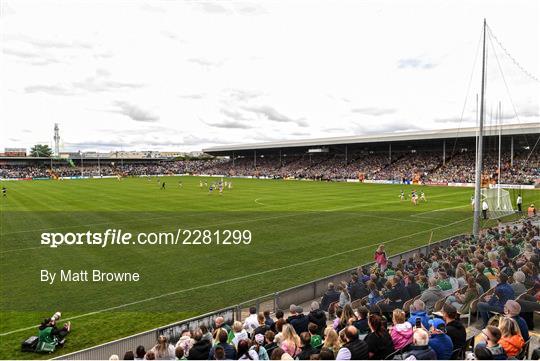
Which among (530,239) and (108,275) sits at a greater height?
(530,239)

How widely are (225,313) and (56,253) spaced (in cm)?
1306

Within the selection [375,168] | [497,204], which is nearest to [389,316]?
[497,204]

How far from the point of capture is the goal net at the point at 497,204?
28.2m

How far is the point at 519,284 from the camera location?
8.86 m

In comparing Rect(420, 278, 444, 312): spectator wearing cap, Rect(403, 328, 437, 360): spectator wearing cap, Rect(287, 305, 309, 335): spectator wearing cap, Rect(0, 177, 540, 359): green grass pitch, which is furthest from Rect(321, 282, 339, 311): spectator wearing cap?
Rect(403, 328, 437, 360): spectator wearing cap

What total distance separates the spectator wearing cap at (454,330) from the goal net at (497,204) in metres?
24.5

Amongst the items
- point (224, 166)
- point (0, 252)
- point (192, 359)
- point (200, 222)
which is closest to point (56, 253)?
point (0, 252)

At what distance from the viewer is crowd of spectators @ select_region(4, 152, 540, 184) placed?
56.4 m

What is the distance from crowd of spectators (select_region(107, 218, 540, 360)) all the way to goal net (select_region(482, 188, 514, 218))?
16.7 m

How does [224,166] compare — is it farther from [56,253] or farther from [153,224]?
[56,253]

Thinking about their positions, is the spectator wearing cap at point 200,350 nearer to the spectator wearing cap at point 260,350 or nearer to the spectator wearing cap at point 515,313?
the spectator wearing cap at point 260,350

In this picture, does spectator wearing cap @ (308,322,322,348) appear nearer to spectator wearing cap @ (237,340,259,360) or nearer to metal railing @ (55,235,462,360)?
spectator wearing cap @ (237,340,259,360)

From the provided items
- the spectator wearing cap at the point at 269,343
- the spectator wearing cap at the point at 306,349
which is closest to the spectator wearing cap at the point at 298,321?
the spectator wearing cap at the point at 269,343

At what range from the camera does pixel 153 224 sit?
26594mm
